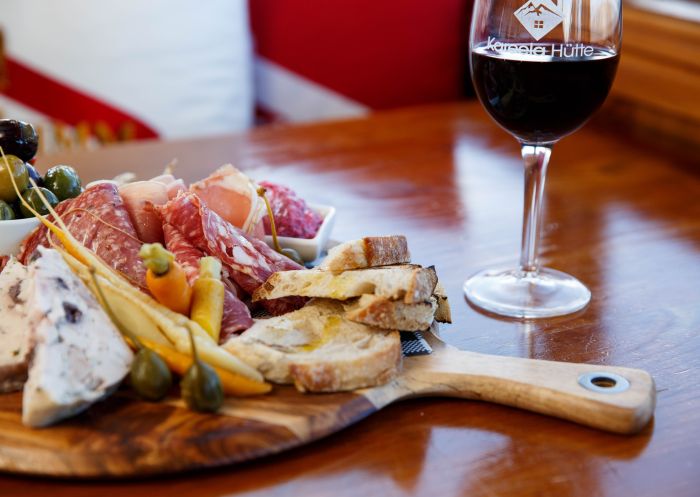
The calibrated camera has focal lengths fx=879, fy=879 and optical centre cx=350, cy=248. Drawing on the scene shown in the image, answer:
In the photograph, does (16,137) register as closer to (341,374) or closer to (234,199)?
(234,199)

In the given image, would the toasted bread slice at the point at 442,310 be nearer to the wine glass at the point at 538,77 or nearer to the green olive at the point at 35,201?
the wine glass at the point at 538,77

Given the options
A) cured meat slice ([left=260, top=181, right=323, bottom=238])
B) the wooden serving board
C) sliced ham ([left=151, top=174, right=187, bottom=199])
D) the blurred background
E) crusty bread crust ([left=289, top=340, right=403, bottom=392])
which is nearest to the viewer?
the wooden serving board

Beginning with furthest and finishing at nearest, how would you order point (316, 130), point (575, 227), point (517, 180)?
point (316, 130) < point (517, 180) < point (575, 227)

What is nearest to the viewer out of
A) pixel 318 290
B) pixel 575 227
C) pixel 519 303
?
pixel 318 290

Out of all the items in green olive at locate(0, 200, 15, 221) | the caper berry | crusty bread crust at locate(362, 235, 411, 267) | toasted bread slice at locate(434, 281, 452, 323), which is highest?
the caper berry

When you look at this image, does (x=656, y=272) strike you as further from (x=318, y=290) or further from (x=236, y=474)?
(x=236, y=474)

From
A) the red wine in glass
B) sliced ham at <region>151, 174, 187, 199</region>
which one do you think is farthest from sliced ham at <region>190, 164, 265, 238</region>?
the red wine in glass

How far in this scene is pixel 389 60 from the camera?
2.99 meters

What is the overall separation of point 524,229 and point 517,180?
62 centimetres

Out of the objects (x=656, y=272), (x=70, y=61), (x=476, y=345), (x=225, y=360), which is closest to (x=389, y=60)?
(x=70, y=61)

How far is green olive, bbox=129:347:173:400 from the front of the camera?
2.94ft

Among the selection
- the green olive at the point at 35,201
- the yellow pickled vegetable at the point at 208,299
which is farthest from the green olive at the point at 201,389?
the green olive at the point at 35,201

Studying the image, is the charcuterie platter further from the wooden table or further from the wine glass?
the wine glass

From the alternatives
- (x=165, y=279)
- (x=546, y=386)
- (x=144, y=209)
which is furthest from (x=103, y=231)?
(x=546, y=386)
